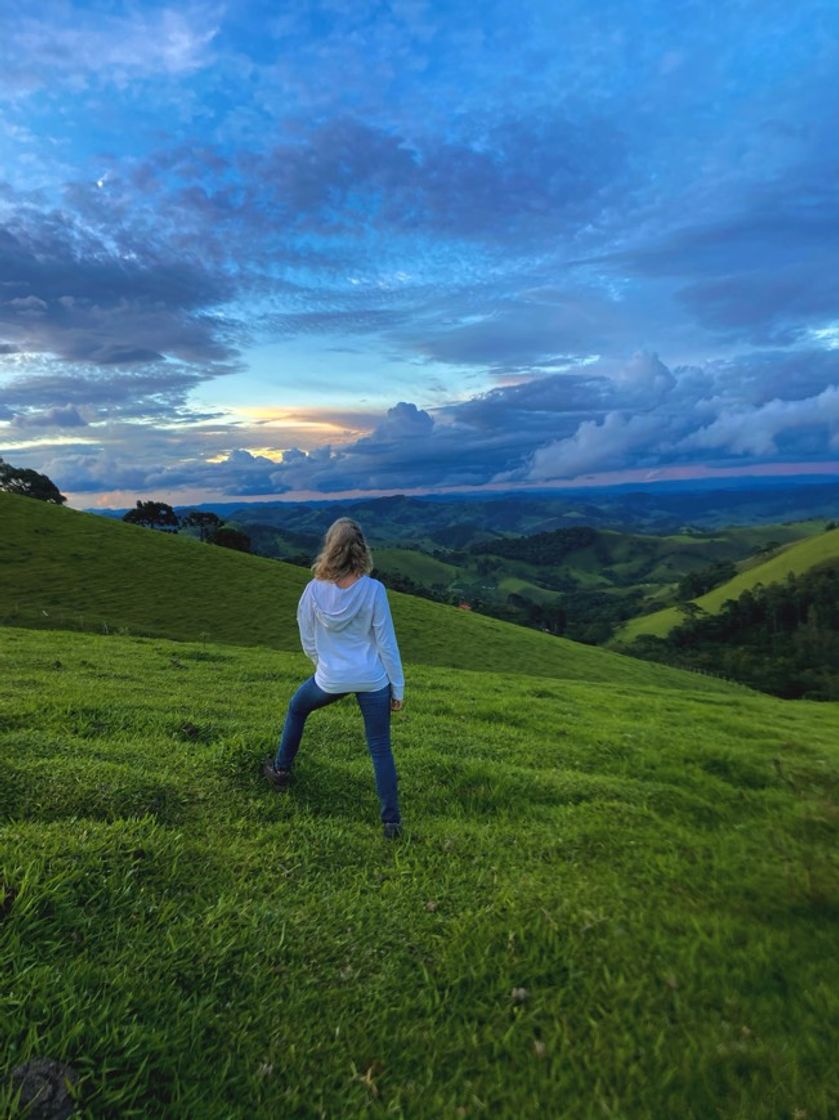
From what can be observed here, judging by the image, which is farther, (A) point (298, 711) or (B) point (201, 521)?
(B) point (201, 521)

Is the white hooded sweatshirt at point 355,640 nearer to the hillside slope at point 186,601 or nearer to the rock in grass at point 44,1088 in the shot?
the rock in grass at point 44,1088

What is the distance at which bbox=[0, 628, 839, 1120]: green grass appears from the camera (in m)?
3.51

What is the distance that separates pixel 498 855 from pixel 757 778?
6001mm

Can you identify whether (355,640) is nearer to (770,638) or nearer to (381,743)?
(381,743)

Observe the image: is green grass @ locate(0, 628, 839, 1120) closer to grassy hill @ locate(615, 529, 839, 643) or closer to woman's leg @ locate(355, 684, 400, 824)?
woman's leg @ locate(355, 684, 400, 824)

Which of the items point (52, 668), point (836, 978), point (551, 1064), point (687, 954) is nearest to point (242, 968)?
point (551, 1064)

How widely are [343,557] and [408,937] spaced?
3.73 meters

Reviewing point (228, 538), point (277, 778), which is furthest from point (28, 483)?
point (277, 778)

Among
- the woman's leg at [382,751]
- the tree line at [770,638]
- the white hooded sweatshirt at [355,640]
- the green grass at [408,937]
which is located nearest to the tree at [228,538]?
the tree line at [770,638]

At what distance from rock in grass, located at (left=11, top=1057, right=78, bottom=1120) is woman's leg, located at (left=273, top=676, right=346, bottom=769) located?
3.69m

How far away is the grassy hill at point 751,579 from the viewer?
524 ft

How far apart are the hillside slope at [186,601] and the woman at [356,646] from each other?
2858 centimetres

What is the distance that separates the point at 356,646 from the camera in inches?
257

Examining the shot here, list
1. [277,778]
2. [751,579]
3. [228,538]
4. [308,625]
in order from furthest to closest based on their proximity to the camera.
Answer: [751,579]
[228,538]
[277,778]
[308,625]
